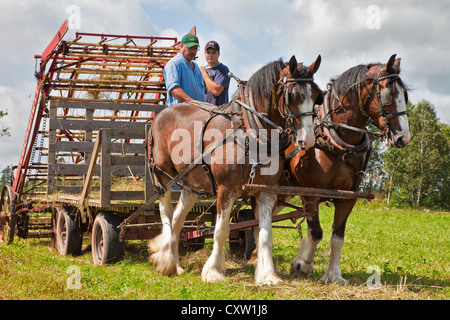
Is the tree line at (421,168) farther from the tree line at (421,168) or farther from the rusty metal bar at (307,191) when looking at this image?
the rusty metal bar at (307,191)

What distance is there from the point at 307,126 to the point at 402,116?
976mm

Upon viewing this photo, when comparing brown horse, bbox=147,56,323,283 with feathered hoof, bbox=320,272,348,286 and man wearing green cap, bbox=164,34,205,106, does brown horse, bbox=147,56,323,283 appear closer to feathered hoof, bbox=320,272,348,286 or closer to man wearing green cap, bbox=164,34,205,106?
man wearing green cap, bbox=164,34,205,106

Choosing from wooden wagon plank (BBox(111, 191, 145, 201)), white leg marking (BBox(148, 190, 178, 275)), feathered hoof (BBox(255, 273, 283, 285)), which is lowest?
feathered hoof (BBox(255, 273, 283, 285))

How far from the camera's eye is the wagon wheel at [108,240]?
660cm

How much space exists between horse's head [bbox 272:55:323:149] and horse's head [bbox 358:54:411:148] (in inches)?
23.9

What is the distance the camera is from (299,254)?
5938 millimetres

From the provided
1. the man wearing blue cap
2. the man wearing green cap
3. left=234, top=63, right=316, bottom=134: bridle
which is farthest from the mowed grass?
the man wearing blue cap

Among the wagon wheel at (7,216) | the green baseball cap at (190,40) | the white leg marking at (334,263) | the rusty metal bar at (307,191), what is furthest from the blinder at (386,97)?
the wagon wheel at (7,216)

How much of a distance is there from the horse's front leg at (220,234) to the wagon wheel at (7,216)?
A: 14.0 feet

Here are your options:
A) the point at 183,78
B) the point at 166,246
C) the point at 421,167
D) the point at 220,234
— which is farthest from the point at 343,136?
the point at 421,167

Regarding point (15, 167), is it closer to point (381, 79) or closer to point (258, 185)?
point (258, 185)

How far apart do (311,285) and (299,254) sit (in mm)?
1075

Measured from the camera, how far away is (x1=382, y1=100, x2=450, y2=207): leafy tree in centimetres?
4209
